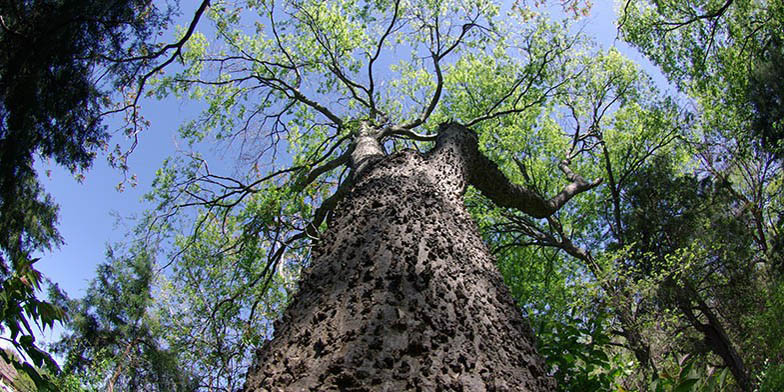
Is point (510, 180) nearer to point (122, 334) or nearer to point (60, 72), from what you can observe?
point (60, 72)

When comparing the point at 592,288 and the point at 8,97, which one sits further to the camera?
the point at 592,288

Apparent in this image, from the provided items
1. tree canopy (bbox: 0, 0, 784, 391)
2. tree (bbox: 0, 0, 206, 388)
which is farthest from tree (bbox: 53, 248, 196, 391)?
tree (bbox: 0, 0, 206, 388)

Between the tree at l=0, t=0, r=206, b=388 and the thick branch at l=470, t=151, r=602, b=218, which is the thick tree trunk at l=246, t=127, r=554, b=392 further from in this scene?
the tree at l=0, t=0, r=206, b=388

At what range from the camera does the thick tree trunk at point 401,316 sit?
142cm

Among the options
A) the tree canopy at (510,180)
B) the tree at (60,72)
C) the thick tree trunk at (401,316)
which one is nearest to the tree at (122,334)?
the tree canopy at (510,180)

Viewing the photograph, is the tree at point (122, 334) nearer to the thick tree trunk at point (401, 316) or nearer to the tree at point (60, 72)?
the tree at point (60, 72)

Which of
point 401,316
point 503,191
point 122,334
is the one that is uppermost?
point 122,334

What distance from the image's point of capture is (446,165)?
3.80 m

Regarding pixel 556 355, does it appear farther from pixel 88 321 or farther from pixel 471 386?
pixel 88 321

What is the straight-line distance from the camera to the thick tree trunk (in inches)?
55.9

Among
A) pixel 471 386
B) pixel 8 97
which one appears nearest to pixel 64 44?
pixel 8 97

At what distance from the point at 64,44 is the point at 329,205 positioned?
9.75ft

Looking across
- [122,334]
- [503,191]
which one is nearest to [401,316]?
→ [503,191]

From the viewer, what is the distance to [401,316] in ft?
5.31
